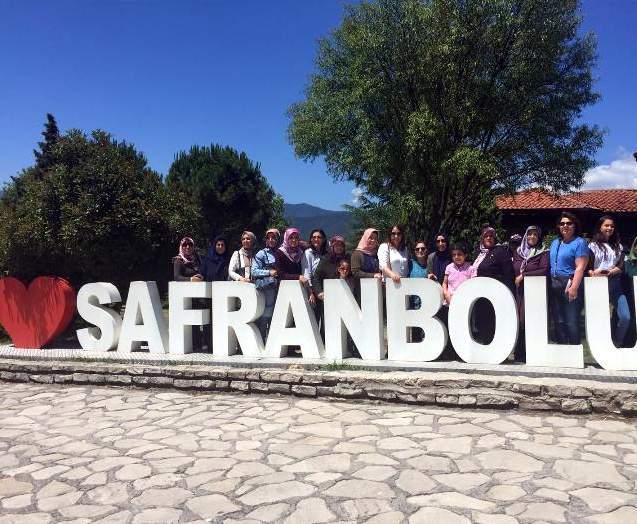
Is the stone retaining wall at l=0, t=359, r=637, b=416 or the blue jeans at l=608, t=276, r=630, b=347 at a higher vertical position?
the blue jeans at l=608, t=276, r=630, b=347

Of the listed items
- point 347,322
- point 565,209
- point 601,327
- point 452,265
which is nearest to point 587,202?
point 565,209

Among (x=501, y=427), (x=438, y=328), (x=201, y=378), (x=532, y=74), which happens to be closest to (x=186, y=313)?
(x=201, y=378)

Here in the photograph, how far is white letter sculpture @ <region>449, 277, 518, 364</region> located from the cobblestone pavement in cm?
85

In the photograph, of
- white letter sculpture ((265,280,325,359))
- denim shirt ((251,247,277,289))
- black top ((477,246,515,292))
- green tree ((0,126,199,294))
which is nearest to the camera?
black top ((477,246,515,292))

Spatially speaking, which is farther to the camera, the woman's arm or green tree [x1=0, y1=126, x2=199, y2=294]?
green tree [x1=0, y1=126, x2=199, y2=294]

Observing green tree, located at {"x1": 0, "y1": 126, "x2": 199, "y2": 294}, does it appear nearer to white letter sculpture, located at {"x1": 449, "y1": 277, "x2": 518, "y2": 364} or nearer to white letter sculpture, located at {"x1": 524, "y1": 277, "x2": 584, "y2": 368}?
white letter sculpture, located at {"x1": 449, "y1": 277, "x2": 518, "y2": 364}

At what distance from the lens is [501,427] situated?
14.7 ft

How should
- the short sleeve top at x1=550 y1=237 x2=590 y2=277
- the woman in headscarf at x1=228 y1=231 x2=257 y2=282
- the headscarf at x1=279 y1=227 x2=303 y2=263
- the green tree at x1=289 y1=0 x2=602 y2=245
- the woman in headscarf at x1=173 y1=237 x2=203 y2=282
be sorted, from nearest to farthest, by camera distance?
the short sleeve top at x1=550 y1=237 x2=590 y2=277, the headscarf at x1=279 y1=227 x2=303 y2=263, the woman in headscarf at x1=228 y1=231 x2=257 y2=282, the woman in headscarf at x1=173 y1=237 x2=203 y2=282, the green tree at x1=289 y1=0 x2=602 y2=245

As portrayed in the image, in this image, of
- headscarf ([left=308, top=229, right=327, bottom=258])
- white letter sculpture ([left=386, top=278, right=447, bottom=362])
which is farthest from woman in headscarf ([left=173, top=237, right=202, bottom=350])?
white letter sculpture ([left=386, top=278, right=447, bottom=362])

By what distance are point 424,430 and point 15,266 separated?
6607 mm

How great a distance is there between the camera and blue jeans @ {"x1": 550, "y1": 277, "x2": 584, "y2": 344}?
18.4 feet

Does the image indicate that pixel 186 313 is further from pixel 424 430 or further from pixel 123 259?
pixel 424 430

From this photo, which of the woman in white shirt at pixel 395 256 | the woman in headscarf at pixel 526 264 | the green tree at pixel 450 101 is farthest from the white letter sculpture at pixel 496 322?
the green tree at pixel 450 101

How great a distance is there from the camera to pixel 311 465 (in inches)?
149
